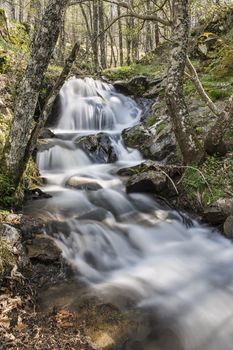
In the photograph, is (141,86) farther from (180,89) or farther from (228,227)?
(228,227)

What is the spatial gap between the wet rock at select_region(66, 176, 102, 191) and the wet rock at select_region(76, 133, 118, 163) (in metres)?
1.54

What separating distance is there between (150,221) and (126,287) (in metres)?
2.23

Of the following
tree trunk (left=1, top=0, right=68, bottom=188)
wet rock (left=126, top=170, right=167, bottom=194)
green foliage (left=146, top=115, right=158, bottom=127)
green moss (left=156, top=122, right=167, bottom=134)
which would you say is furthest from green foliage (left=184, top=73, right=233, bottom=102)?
tree trunk (left=1, top=0, right=68, bottom=188)

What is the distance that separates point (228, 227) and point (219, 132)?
86.0 inches

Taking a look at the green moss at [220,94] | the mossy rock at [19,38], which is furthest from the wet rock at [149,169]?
the mossy rock at [19,38]

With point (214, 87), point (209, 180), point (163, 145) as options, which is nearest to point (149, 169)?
point (209, 180)

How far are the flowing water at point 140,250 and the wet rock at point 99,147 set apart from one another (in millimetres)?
168

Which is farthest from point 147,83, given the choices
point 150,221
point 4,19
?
point 150,221

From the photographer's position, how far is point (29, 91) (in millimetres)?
6188

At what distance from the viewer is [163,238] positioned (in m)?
7.04

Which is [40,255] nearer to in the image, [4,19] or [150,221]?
[150,221]

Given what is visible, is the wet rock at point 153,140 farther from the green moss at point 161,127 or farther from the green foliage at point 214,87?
the green foliage at point 214,87

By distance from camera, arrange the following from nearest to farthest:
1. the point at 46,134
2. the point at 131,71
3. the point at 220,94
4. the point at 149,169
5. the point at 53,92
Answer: the point at 53,92
the point at 149,169
the point at 46,134
the point at 220,94
the point at 131,71

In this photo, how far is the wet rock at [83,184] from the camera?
855cm
